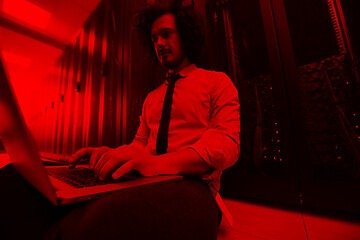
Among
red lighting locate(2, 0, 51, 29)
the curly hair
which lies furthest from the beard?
red lighting locate(2, 0, 51, 29)

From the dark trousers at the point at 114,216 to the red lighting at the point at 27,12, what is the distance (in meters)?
3.56

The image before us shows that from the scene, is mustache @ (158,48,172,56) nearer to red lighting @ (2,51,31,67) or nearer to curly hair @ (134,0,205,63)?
curly hair @ (134,0,205,63)

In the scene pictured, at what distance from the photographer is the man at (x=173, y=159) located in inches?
10.2

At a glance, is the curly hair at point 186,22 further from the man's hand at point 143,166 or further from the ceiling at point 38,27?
the ceiling at point 38,27

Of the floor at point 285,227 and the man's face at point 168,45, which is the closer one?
the floor at point 285,227

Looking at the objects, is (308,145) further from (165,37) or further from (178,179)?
(165,37)

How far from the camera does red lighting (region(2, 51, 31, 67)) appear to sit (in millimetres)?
3964

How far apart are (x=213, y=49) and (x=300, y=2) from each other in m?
0.55

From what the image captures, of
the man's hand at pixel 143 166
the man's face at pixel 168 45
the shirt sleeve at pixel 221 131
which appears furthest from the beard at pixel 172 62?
the man's hand at pixel 143 166

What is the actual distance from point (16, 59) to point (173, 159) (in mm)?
5939

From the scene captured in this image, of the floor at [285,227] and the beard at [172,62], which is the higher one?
the beard at [172,62]


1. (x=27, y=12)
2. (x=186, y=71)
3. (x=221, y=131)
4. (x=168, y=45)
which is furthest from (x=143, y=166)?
(x=27, y=12)

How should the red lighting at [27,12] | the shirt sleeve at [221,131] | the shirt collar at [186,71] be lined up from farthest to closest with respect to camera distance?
the red lighting at [27,12], the shirt collar at [186,71], the shirt sleeve at [221,131]

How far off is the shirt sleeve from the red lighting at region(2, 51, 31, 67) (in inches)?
218
